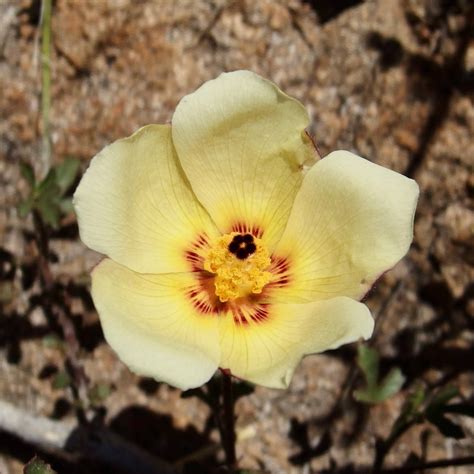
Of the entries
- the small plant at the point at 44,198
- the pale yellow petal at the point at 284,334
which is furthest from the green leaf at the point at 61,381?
the pale yellow petal at the point at 284,334

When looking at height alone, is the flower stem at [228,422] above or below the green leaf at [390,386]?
above

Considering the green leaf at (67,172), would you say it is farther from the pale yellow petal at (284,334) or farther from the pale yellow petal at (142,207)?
the pale yellow petal at (284,334)

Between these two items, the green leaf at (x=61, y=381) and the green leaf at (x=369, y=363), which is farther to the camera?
the green leaf at (x=61, y=381)

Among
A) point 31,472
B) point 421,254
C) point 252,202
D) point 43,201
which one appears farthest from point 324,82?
point 31,472

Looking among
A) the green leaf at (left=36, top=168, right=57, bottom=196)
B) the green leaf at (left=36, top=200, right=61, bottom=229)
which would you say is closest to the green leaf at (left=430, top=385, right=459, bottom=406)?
the green leaf at (left=36, top=200, right=61, bottom=229)

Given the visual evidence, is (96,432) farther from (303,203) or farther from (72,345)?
(303,203)

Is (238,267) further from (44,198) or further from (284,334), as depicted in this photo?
(44,198)
